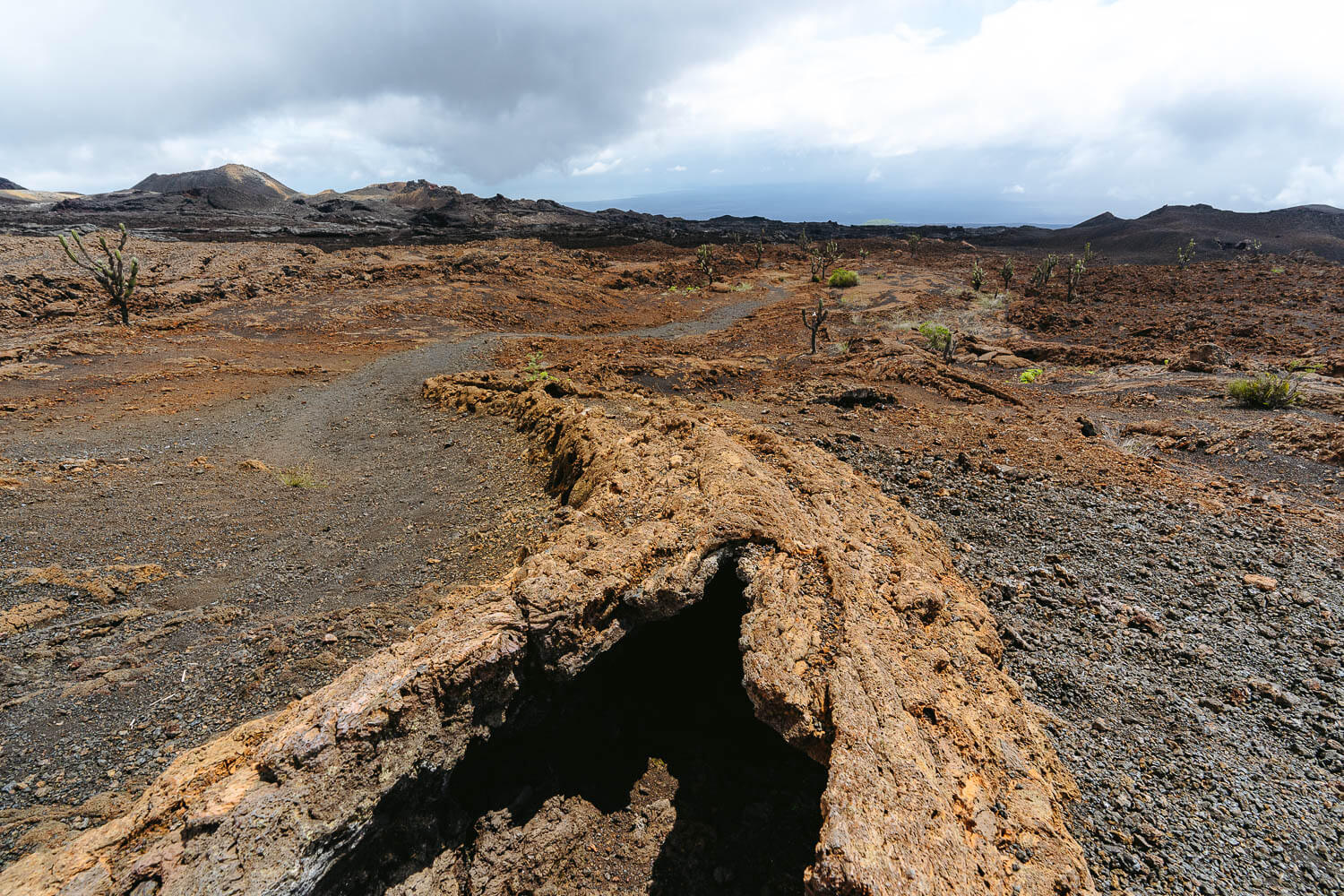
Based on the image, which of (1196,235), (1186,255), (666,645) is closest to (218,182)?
(666,645)

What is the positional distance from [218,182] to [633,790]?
335ft

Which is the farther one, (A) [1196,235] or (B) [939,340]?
(A) [1196,235]

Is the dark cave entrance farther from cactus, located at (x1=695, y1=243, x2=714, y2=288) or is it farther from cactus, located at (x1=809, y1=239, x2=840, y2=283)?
cactus, located at (x1=809, y1=239, x2=840, y2=283)

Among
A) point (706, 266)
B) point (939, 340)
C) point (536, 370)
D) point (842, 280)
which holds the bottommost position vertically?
point (536, 370)

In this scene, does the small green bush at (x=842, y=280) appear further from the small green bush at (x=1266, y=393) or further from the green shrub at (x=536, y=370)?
the small green bush at (x=1266, y=393)

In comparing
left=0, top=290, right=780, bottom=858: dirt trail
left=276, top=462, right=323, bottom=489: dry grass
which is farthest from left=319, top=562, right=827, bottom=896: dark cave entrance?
left=276, top=462, right=323, bottom=489: dry grass

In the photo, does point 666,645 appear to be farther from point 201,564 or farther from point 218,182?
point 218,182

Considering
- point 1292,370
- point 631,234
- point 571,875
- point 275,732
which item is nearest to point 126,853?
point 275,732

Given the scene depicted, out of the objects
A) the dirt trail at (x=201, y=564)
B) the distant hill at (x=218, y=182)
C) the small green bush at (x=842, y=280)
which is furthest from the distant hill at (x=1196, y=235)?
the distant hill at (x=218, y=182)

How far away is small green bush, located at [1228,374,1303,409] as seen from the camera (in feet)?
43.5

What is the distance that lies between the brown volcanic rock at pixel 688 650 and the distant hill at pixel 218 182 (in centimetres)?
8757

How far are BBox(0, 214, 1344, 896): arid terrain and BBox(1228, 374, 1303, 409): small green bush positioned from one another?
331mm

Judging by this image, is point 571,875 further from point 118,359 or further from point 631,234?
point 631,234

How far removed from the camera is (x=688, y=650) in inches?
217
